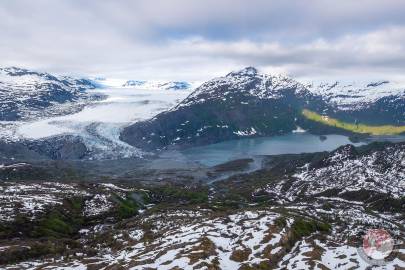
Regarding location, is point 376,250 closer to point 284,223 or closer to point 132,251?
point 284,223

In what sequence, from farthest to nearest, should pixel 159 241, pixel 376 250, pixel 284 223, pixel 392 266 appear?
1. pixel 284 223
2. pixel 159 241
3. pixel 376 250
4. pixel 392 266

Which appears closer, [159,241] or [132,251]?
[132,251]

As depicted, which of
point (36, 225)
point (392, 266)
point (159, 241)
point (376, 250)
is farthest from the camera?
point (36, 225)

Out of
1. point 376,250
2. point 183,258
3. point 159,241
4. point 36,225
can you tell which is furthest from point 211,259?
point 36,225

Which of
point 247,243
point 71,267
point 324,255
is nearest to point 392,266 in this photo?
point 324,255

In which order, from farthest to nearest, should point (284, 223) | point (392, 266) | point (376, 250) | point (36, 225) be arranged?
1. point (36, 225)
2. point (284, 223)
3. point (376, 250)
4. point (392, 266)

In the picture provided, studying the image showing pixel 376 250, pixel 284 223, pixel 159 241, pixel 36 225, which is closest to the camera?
pixel 376 250

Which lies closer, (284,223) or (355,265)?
(355,265)

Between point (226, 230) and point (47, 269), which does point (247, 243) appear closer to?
point (226, 230)

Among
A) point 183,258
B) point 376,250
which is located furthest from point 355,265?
point 183,258
